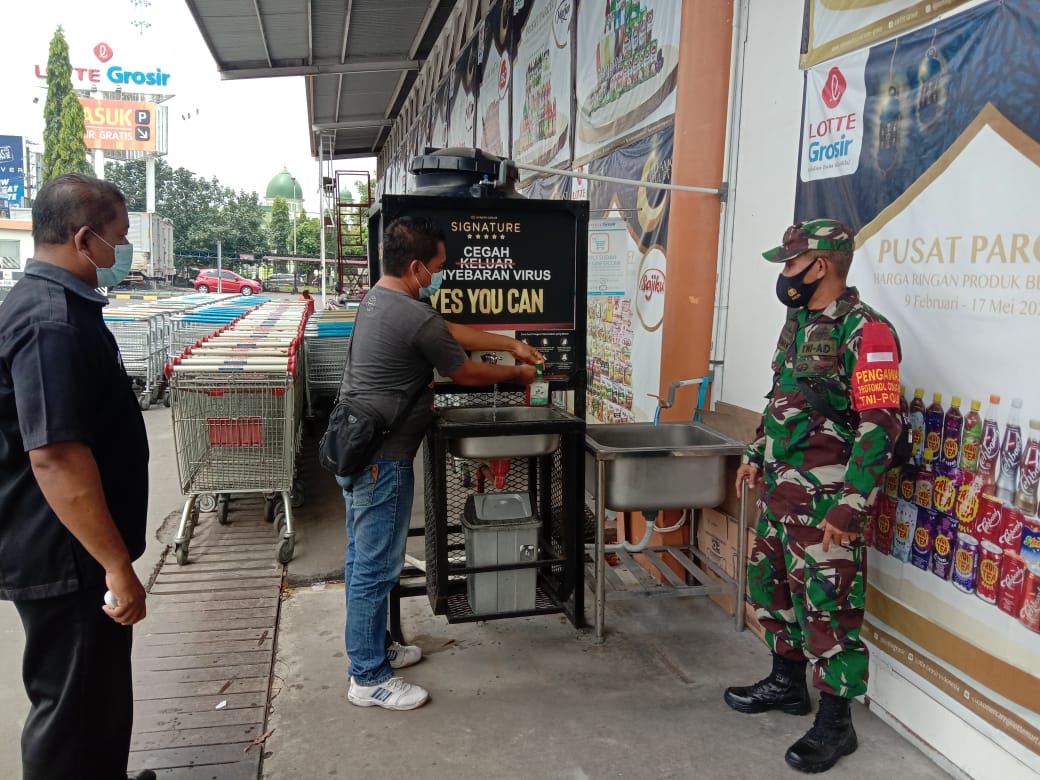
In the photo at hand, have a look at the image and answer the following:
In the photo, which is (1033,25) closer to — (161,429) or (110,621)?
(110,621)

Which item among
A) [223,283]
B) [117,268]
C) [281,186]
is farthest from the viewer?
[281,186]

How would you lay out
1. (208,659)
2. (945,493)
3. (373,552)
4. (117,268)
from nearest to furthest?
(117,268) < (945,493) < (373,552) < (208,659)

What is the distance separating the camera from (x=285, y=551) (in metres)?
5.01

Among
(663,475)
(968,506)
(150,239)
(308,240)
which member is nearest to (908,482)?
(968,506)

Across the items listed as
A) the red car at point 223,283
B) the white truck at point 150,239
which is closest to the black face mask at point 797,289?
the white truck at point 150,239

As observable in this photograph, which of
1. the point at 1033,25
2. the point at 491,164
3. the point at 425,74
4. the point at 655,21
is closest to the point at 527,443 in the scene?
the point at 491,164

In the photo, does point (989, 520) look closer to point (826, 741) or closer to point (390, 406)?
point (826, 741)

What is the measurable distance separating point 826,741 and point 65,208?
3.15 m

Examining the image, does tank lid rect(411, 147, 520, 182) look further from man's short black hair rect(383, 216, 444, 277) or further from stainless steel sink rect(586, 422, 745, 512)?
stainless steel sink rect(586, 422, 745, 512)

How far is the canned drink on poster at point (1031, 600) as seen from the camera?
7.79 ft

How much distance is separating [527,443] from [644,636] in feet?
4.13

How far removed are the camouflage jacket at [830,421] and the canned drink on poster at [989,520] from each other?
341mm

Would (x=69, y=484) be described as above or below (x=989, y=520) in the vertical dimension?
above

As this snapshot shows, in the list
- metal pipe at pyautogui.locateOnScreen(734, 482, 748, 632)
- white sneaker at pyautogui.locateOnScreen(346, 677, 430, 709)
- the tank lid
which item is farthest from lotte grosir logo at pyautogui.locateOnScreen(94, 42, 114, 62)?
metal pipe at pyautogui.locateOnScreen(734, 482, 748, 632)
